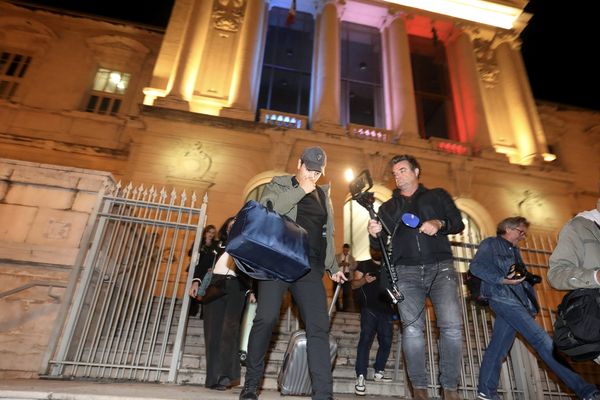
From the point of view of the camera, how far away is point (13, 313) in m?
4.17

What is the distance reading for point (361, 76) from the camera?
54.8 feet

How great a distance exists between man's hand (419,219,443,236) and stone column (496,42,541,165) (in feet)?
42.5

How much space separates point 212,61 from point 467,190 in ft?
35.7

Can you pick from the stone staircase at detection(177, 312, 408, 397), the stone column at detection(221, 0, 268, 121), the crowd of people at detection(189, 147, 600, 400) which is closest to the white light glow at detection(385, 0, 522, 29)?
the stone column at detection(221, 0, 268, 121)

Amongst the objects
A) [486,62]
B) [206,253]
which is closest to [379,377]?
[206,253]

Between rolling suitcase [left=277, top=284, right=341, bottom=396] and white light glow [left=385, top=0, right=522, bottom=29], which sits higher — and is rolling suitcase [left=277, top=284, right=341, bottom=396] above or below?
below

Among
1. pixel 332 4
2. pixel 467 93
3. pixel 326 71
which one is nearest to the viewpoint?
pixel 326 71

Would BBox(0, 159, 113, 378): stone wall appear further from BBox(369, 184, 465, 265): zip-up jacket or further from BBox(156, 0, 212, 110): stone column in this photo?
BBox(156, 0, 212, 110): stone column

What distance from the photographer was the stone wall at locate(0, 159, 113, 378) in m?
4.08

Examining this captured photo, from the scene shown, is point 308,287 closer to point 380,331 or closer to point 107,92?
point 380,331

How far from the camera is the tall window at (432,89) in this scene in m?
15.9

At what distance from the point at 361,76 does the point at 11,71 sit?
14.7 meters

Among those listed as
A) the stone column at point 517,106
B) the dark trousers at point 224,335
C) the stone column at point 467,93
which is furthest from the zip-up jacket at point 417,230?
the stone column at point 517,106

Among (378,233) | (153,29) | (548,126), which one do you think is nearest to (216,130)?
(153,29)
